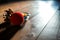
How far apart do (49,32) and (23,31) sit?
17 cm

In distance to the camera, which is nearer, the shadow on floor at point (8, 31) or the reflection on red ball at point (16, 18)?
the shadow on floor at point (8, 31)

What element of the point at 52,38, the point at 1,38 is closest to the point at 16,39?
the point at 1,38

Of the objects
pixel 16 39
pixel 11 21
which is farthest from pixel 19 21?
pixel 16 39

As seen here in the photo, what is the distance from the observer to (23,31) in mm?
952

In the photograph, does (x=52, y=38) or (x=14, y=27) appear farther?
(x=14, y=27)

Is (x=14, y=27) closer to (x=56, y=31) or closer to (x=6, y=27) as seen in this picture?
(x=6, y=27)

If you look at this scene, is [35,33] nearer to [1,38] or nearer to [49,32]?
[49,32]

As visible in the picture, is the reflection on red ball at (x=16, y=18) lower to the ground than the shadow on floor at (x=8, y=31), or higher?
higher

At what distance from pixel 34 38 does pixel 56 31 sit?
0.67 ft

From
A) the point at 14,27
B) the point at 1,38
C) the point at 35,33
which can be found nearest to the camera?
the point at 1,38

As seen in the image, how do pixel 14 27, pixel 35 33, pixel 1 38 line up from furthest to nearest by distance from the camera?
1. pixel 14 27
2. pixel 35 33
3. pixel 1 38

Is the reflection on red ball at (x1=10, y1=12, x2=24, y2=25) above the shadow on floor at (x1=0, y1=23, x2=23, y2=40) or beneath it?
above

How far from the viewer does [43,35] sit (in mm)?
867

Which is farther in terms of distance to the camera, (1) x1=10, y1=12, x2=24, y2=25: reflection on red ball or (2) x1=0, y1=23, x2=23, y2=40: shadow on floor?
(1) x1=10, y1=12, x2=24, y2=25: reflection on red ball
